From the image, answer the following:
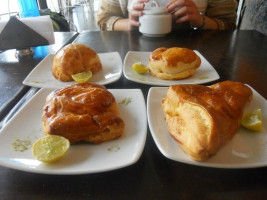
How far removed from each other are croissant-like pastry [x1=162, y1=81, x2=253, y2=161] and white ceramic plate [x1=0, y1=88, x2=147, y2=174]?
11cm

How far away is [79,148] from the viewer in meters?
0.64

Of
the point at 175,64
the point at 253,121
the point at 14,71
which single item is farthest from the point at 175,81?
the point at 14,71

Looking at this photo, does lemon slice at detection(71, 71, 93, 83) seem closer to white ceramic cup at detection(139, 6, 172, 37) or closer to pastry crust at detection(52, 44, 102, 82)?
pastry crust at detection(52, 44, 102, 82)

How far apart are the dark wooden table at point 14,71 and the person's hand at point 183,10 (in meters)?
0.81

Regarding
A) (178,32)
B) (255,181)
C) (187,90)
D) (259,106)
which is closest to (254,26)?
(178,32)

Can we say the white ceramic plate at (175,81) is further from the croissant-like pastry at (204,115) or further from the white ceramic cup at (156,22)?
the white ceramic cup at (156,22)

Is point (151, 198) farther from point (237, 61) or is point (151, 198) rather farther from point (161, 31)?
point (161, 31)

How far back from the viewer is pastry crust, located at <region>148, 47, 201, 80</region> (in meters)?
1.07

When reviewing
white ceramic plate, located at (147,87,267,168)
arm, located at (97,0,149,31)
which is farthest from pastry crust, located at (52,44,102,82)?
arm, located at (97,0,149,31)

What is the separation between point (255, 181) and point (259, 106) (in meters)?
0.36

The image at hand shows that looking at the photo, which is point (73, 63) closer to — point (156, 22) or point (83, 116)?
point (83, 116)

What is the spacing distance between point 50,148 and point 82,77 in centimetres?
51

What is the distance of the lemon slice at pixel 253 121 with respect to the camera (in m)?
0.68

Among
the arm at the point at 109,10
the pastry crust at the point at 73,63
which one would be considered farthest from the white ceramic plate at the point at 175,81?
the arm at the point at 109,10
